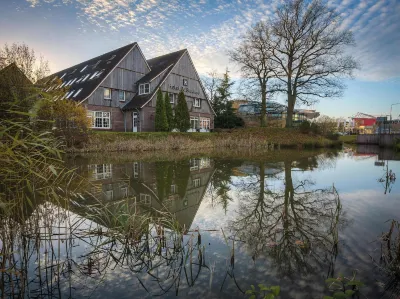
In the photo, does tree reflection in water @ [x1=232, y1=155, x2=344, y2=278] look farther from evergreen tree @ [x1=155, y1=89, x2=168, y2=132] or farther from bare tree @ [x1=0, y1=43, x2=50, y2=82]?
evergreen tree @ [x1=155, y1=89, x2=168, y2=132]

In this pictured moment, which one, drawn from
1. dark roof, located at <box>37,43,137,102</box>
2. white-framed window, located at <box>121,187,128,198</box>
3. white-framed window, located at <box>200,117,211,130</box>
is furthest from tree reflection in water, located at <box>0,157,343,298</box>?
white-framed window, located at <box>200,117,211,130</box>

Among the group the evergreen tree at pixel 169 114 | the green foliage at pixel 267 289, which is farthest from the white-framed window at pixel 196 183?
the evergreen tree at pixel 169 114

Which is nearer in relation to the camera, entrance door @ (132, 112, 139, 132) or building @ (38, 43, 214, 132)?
building @ (38, 43, 214, 132)

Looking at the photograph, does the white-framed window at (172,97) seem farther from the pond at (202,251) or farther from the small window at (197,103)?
the pond at (202,251)

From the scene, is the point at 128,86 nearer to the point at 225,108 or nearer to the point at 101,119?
the point at 101,119

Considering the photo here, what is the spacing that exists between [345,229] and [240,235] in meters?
1.54

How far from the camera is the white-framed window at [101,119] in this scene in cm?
2394

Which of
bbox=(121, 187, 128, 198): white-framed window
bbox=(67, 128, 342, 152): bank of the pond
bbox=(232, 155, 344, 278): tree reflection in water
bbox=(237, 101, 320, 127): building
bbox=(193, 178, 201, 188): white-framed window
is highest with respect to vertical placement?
bbox=(237, 101, 320, 127): building

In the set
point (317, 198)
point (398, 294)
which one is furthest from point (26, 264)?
point (317, 198)

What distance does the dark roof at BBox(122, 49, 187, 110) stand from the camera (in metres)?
25.4

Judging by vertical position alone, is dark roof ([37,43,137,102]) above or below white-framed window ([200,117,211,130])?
above

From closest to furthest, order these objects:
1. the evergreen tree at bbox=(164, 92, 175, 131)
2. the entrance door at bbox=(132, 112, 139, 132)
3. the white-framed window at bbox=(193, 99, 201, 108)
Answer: the evergreen tree at bbox=(164, 92, 175, 131) < the entrance door at bbox=(132, 112, 139, 132) < the white-framed window at bbox=(193, 99, 201, 108)

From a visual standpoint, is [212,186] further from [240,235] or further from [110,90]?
[110,90]

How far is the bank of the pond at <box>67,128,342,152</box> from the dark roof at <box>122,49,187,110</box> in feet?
20.5
